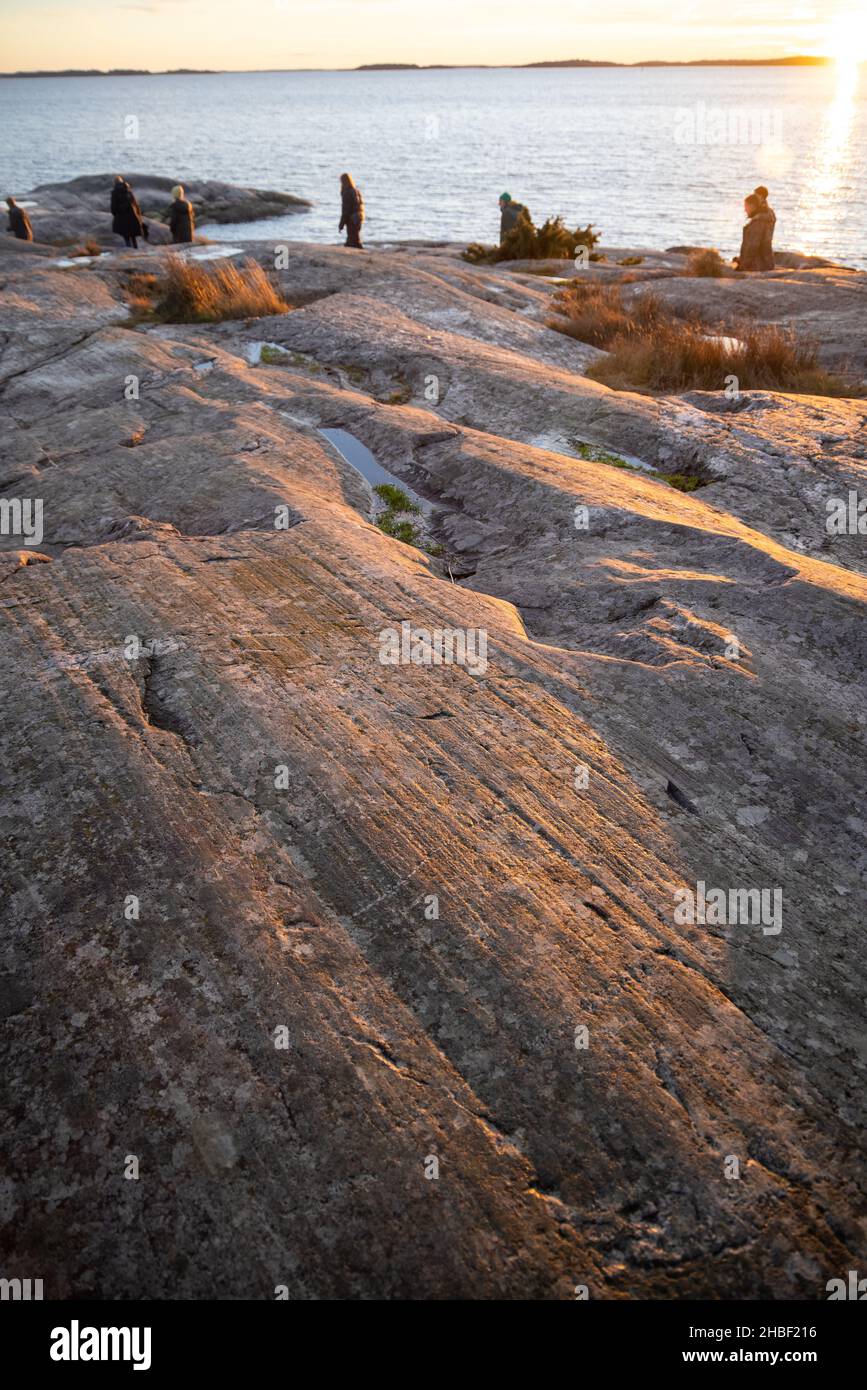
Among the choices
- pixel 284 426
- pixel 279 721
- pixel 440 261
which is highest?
pixel 440 261

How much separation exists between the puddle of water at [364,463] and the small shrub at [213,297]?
545 centimetres

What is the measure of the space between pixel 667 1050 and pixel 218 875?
6.96 ft

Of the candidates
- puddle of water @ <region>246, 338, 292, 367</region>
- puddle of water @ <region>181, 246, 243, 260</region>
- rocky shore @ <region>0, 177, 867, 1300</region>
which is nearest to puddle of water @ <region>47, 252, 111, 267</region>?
puddle of water @ <region>181, 246, 243, 260</region>

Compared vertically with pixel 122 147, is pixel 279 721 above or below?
below

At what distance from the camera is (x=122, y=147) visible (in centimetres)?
8788

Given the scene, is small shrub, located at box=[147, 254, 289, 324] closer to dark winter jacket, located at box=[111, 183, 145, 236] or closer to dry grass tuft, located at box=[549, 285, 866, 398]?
dry grass tuft, located at box=[549, 285, 866, 398]

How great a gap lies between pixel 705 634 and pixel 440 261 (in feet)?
49.8

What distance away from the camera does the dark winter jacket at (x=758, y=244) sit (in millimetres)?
19719

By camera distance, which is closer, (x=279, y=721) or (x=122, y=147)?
(x=279, y=721)

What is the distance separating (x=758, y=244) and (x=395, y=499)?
642 inches
